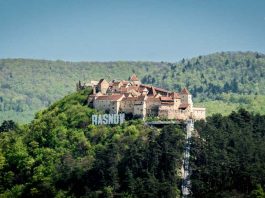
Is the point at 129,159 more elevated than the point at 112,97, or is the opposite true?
the point at 112,97

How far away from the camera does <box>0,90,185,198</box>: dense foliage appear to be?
104 m

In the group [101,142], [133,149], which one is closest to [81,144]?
[101,142]

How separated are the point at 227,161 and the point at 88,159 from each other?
784 inches

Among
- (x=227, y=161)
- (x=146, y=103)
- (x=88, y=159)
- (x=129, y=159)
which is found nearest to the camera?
(x=227, y=161)

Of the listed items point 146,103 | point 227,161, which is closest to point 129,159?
point 146,103

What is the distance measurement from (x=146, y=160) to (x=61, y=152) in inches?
649

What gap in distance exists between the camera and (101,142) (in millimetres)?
113250

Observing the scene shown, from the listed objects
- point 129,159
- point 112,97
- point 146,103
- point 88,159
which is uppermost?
point 112,97

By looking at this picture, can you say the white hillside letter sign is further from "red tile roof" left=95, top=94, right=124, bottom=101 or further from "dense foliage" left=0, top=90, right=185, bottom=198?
"red tile roof" left=95, top=94, right=124, bottom=101

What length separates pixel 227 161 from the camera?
106 m

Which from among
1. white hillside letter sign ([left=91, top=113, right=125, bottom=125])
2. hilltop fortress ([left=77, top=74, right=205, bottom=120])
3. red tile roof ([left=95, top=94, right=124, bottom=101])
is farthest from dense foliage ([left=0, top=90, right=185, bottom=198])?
red tile roof ([left=95, top=94, right=124, bottom=101])

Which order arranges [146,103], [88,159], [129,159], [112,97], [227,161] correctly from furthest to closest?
[112,97] → [146,103] → [88,159] → [129,159] → [227,161]

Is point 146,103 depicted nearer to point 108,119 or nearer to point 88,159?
point 108,119

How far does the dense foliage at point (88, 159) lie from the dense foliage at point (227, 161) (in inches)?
126
